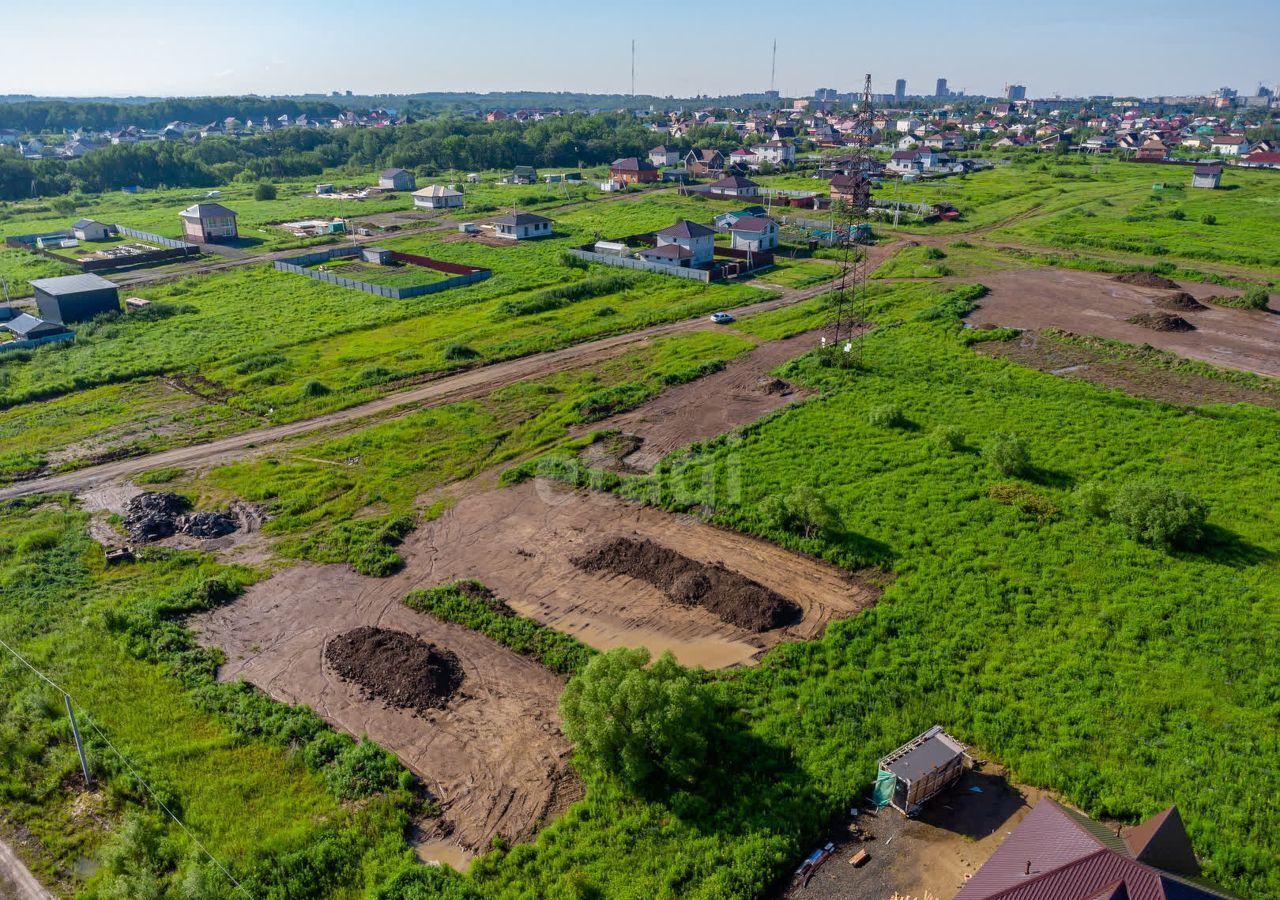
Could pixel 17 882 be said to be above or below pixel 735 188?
below

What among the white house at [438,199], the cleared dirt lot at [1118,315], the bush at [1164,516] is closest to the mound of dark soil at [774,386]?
the bush at [1164,516]

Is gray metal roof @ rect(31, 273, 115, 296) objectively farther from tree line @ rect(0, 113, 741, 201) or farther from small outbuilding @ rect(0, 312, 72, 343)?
tree line @ rect(0, 113, 741, 201)

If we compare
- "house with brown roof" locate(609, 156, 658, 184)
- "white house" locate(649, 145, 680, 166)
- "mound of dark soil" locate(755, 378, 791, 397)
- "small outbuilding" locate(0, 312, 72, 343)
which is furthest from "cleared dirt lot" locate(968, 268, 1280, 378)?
"white house" locate(649, 145, 680, 166)

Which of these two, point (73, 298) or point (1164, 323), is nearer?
point (1164, 323)

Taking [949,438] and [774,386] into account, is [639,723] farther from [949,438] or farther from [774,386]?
[774,386]

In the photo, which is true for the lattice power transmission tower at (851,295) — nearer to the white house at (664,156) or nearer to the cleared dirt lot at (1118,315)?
the cleared dirt lot at (1118,315)

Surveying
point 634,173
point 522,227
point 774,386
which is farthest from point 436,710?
point 634,173
